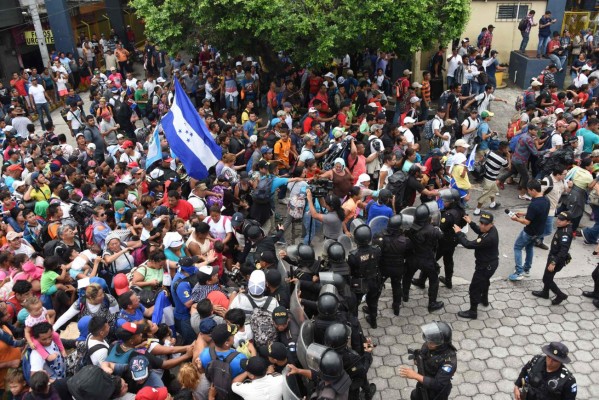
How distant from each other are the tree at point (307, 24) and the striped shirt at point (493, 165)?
408 cm

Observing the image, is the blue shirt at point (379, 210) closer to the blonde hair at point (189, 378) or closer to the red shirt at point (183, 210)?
the red shirt at point (183, 210)

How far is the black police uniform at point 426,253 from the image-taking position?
6.52 metres

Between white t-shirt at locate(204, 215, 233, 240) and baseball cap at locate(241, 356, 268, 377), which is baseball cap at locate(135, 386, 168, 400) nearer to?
baseball cap at locate(241, 356, 268, 377)

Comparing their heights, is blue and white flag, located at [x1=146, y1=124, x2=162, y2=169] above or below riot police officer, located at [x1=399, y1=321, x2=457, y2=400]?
above

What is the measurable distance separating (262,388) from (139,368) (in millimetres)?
1098

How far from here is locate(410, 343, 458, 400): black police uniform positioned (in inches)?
188

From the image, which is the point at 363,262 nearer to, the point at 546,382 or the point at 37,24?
the point at 546,382

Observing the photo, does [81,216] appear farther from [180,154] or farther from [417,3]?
[417,3]

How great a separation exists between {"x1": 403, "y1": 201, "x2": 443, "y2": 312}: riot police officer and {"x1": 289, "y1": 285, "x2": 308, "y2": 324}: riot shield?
181cm

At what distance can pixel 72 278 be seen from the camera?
6.27 meters

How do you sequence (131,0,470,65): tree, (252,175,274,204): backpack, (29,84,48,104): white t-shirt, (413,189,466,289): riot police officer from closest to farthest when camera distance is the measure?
(413,189,466,289): riot police officer
(252,175,274,204): backpack
(131,0,470,65): tree
(29,84,48,104): white t-shirt

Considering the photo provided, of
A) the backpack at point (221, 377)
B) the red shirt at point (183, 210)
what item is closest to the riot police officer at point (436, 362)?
the backpack at point (221, 377)

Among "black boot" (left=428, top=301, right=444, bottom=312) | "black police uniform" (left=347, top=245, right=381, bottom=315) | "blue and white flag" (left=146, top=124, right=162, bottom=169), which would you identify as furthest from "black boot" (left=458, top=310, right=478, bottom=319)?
"blue and white flag" (left=146, top=124, right=162, bottom=169)

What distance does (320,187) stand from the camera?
26.2 ft
